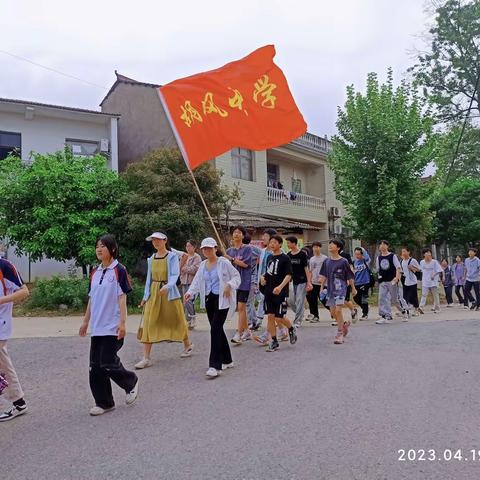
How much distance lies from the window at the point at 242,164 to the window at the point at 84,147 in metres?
5.48

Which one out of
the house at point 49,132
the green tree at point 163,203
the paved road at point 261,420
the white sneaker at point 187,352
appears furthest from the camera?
the house at point 49,132

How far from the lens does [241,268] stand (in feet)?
26.9

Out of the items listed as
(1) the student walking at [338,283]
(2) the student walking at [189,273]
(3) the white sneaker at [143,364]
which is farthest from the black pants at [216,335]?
(2) the student walking at [189,273]

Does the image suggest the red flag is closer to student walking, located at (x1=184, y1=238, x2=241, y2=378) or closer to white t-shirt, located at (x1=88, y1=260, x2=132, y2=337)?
student walking, located at (x1=184, y1=238, x2=241, y2=378)

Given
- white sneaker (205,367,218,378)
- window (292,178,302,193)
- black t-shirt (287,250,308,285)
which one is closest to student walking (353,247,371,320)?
black t-shirt (287,250,308,285)

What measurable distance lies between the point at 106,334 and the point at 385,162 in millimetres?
13878

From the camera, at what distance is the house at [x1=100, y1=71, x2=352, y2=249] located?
20750 mm

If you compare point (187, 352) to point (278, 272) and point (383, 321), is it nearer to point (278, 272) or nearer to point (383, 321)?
point (278, 272)

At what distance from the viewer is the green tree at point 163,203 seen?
14.4m

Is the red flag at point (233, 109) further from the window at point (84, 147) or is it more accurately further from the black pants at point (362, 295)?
the window at point (84, 147)

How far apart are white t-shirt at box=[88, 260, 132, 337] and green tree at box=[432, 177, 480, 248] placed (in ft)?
62.5

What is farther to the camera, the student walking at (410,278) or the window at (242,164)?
the window at (242,164)

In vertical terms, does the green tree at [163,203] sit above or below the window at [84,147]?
below

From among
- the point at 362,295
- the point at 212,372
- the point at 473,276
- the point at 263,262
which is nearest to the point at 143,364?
the point at 212,372
